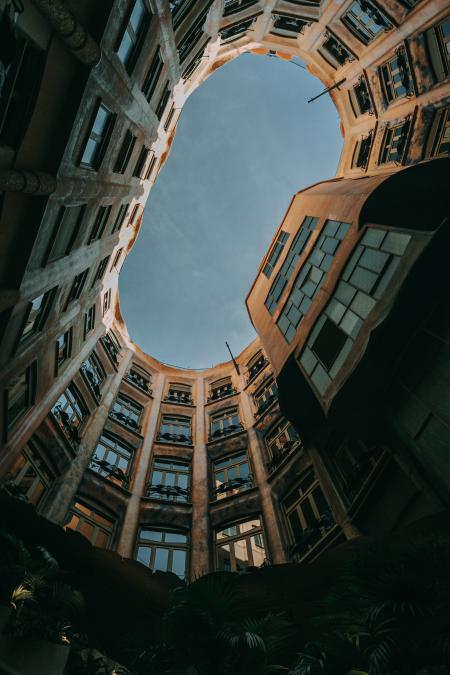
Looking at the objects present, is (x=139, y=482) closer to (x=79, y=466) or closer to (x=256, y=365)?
(x=79, y=466)

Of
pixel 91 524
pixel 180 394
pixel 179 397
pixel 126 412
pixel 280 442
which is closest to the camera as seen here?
pixel 91 524

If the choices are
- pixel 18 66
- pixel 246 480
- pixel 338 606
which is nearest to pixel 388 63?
pixel 18 66

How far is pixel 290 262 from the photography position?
18.6 meters

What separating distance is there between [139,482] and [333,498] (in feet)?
33.0

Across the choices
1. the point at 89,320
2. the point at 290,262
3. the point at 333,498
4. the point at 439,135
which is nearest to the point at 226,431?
the point at 333,498

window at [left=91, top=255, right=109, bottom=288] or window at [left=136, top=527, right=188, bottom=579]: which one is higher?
window at [left=91, top=255, right=109, bottom=288]

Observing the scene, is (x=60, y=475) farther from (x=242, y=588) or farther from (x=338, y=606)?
(x=338, y=606)

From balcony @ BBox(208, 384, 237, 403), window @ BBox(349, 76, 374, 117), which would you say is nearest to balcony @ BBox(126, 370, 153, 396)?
balcony @ BBox(208, 384, 237, 403)

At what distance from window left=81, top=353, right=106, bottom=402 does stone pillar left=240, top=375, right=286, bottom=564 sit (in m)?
9.24

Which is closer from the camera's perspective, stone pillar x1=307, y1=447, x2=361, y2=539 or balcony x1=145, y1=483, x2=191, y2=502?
stone pillar x1=307, y1=447, x2=361, y2=539

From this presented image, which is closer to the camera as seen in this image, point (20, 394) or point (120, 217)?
point (20, 394)

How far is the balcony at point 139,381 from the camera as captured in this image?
2491cm

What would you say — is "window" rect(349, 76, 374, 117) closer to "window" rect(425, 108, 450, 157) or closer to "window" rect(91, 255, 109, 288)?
"window" rect(425, 108, 450, 157)

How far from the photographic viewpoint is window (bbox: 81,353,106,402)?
19.6 meters
